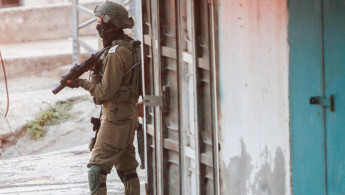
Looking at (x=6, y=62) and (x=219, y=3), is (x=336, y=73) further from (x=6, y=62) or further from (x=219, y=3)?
(x=6, y=62)

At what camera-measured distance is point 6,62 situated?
2192cm

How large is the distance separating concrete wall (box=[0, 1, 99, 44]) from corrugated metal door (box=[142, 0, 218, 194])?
51.7 ft

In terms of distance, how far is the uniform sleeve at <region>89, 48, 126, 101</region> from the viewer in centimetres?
874

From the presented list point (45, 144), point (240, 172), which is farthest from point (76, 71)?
point (45, 144)

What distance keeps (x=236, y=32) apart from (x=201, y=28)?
61 centimetres

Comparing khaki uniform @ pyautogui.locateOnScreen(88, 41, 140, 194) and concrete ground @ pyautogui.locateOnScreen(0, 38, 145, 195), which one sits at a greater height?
khaki uniform @ pyautogui.locateOnScreen(88, 41, 140, 194)

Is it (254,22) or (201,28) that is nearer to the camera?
(254,22)

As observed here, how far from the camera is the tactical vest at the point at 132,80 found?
8.90 meters

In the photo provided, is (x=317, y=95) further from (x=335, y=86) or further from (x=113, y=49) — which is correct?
(x=113, y=49)

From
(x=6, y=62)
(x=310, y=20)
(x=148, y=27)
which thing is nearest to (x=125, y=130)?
(x=148, y=27)

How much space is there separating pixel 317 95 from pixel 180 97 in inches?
88.5

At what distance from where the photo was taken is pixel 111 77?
28.7ft

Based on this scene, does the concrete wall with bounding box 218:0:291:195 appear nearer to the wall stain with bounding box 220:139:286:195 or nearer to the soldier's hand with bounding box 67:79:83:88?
the wall stain with bounding box 220:139:286:195

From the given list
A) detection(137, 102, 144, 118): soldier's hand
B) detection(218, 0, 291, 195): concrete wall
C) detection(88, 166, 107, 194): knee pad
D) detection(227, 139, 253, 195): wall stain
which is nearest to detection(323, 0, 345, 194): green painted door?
detection(218, 0, 291, 195): concrete wall
